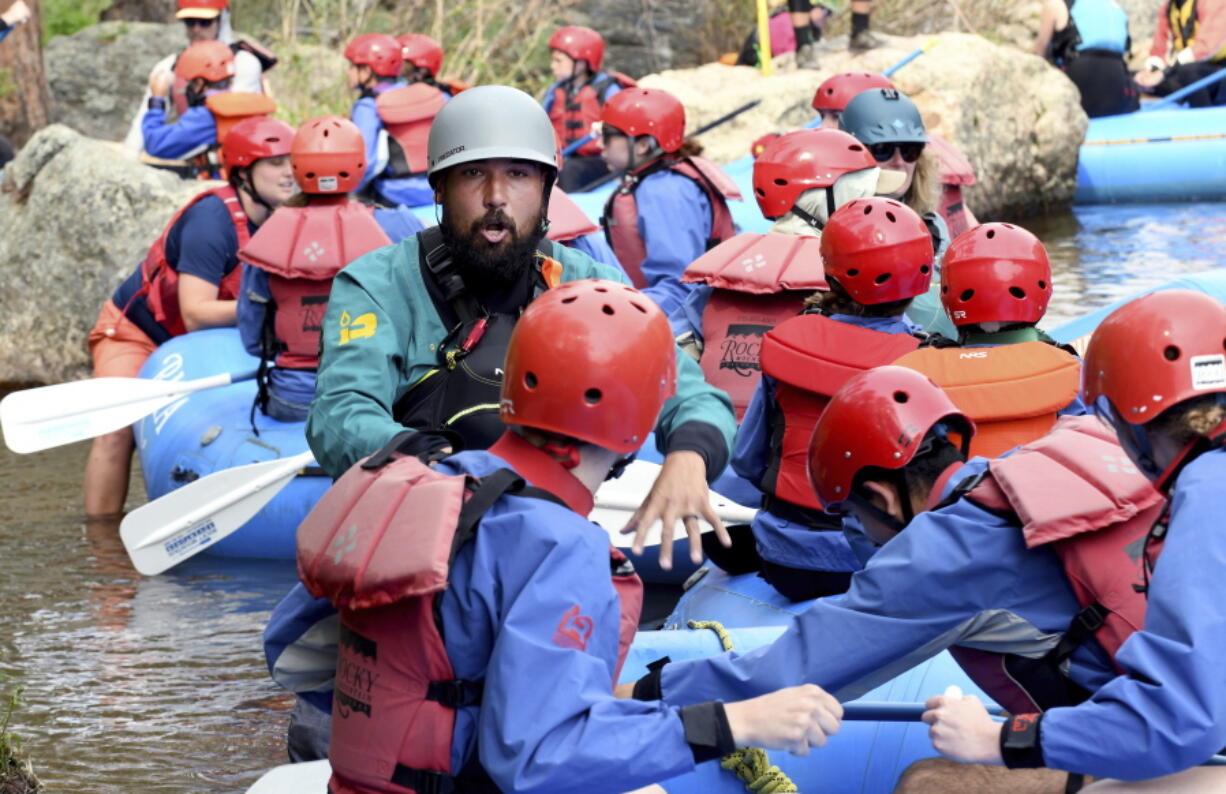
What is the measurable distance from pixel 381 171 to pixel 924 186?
15.9 ft

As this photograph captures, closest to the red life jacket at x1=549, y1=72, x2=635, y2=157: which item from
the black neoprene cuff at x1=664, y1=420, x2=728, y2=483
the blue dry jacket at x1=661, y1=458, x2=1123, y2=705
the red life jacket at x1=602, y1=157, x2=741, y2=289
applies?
the red life jacket at x1=602, y1=157, x2=741, y2=289

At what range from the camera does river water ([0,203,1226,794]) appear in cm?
507

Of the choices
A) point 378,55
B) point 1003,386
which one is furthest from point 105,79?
point 1003,386

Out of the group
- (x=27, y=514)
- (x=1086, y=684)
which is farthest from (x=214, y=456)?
(x=1086, y=684)

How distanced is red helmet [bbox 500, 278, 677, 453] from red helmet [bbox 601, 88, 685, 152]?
5307mm

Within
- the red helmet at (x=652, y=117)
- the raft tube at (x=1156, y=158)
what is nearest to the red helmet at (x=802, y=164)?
the red helmet at (x=652, y=117)

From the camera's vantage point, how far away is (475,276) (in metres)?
3.81

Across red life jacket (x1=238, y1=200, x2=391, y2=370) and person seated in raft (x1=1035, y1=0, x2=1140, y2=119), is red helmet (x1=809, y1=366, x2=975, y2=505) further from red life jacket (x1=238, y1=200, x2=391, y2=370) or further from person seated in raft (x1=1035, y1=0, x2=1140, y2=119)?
person seated in raft (x1=1035, y1=0, x2=1140, y2=119)

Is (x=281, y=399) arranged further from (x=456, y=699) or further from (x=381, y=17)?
(x=381, y=17)

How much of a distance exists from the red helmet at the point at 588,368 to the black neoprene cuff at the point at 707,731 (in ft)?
1.39

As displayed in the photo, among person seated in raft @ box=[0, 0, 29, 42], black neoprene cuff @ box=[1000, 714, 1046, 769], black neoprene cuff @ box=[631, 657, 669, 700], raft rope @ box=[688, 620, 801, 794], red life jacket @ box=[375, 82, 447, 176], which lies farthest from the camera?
red life jacket @ box=[375, 82, 447, 176]

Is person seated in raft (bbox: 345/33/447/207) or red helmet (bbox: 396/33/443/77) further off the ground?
red helmet (bbox: 396/33/443/77)

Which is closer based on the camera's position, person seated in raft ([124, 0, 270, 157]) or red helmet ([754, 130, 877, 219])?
red helmet ([754, 130, 877, 219])

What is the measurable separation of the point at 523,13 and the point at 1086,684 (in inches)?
507
